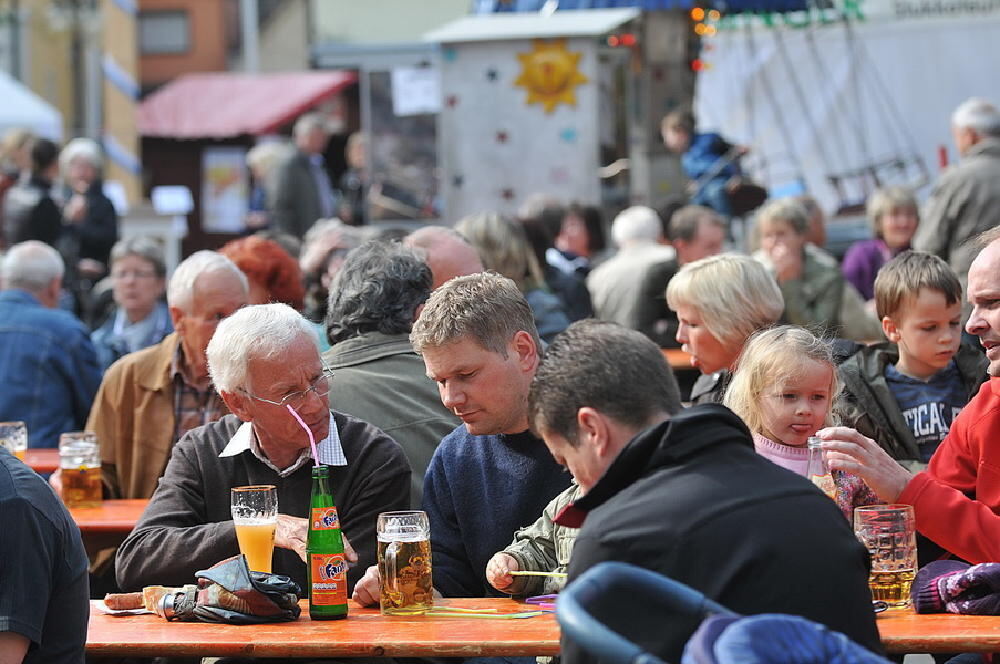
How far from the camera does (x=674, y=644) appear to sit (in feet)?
8.28

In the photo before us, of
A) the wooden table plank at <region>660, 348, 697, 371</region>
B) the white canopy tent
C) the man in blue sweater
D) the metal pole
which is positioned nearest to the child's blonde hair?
the man in blue sweater

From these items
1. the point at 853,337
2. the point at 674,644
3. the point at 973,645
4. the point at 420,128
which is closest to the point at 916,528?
the point at 973,645

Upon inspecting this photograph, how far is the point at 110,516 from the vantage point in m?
5.08

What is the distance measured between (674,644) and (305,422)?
175 cm

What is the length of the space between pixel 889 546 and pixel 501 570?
0.86m

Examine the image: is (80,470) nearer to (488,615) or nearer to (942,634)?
(488,615)

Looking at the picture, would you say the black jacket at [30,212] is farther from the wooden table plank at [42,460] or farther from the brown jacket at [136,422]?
the brown jacket at [136,422]

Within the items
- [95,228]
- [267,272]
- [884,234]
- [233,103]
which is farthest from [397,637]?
[233,103]

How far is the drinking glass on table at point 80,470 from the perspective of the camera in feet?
17.5

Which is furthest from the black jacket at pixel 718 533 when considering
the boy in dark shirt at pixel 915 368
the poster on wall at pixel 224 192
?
the poster on wall at pixel 224 192

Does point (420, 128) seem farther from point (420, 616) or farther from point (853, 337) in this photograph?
point (420, 616)

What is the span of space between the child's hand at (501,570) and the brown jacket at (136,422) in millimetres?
2209

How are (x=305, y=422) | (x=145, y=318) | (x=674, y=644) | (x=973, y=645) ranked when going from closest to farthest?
(x=674, y=644), (x=973, y=645), (x=305, y=422), (x=145, y=318)

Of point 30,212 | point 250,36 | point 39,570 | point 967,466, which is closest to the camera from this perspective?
point 39,570
